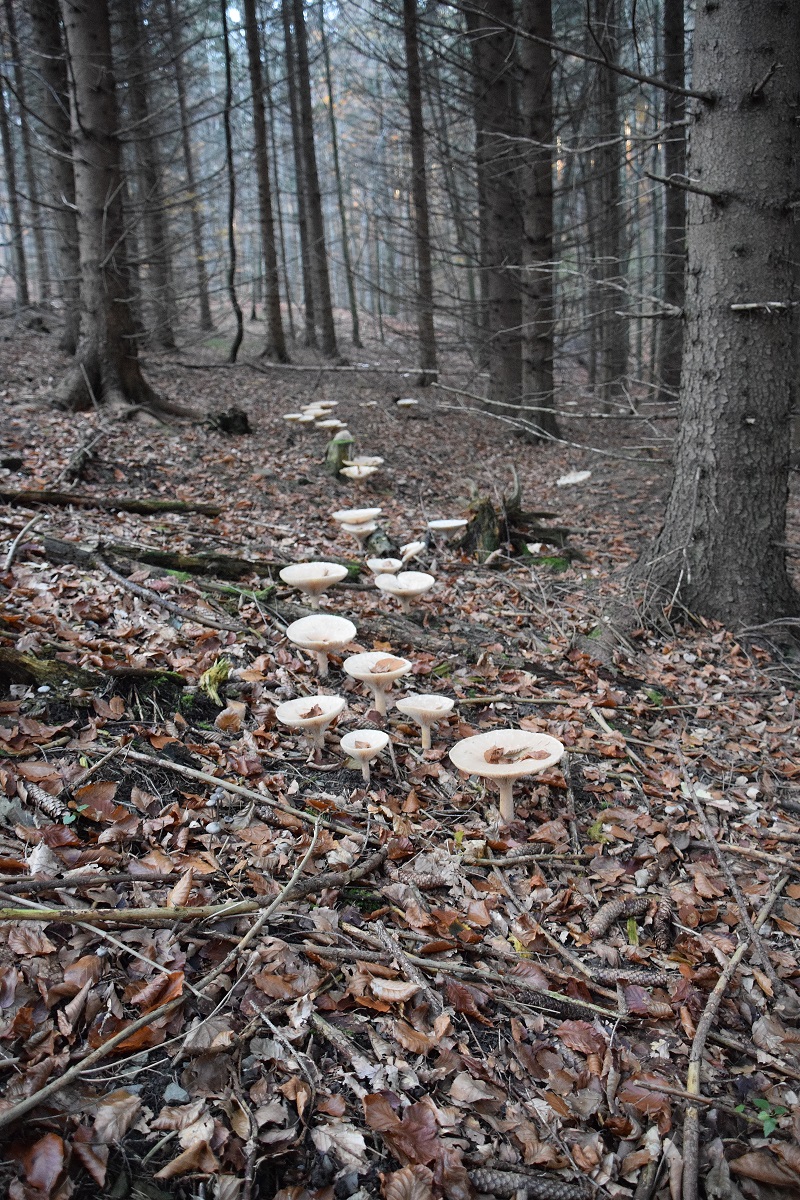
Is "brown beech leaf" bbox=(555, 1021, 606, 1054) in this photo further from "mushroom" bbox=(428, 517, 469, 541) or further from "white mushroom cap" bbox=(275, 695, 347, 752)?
"mushroom" bbox=(428, 517, 469, 541)

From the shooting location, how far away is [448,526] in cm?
655

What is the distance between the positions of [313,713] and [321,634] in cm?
69

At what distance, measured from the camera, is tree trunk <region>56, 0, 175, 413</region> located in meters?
8.33

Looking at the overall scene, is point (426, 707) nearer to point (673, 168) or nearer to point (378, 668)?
point (378, 668)

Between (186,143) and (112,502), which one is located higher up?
(186,143)

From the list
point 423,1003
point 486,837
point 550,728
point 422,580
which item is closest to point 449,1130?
point 423,1003

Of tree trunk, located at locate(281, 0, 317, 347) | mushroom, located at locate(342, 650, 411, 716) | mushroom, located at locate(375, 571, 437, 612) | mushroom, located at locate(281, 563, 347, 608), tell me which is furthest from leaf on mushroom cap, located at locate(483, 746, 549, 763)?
tree trunk, located at locate(281, 0, 317, 347)

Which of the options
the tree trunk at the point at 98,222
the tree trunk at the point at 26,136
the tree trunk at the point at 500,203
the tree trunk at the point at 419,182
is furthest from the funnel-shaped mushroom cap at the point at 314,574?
the tree trunk at the point at 419,182

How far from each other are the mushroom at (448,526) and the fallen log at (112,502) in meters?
2.16

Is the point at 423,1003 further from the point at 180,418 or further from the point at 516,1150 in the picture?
the point at 180,418

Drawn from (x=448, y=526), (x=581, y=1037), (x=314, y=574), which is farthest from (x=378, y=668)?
(x=448, y=526)

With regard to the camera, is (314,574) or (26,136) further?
(26,136)

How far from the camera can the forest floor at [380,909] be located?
6.17ft

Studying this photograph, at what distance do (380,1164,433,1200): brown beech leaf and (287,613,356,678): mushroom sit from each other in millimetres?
2386
